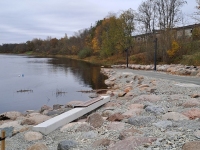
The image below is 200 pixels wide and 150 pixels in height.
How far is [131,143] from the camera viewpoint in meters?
3.96

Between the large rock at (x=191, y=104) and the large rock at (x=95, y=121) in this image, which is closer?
the large rock at (x=95, y=121)

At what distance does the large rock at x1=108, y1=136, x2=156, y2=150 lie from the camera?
12.7 feet

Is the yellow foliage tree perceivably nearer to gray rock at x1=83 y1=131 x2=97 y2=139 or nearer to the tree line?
the tree line

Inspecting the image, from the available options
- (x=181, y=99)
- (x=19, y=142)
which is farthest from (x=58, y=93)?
(x=19, y=142)

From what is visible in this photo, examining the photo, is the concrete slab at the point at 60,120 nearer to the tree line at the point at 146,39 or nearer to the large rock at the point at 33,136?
the large rock at the point at 33,136

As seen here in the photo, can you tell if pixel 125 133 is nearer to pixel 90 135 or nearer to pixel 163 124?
pixel 90 135

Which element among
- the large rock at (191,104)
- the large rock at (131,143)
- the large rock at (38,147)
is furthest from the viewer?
the large rock at (191,104)

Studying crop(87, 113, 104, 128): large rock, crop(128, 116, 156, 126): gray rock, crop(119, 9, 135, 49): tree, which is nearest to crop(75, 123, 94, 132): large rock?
crop(87, 113, 104, 128): large rock

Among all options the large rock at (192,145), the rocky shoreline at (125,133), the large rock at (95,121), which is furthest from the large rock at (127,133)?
the large rock at (192,145)

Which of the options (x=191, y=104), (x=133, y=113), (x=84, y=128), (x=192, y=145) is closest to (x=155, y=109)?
(x=133, y=113)

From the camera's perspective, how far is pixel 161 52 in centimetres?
2691

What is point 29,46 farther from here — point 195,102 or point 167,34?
point 195,102

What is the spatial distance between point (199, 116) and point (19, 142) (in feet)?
12.5

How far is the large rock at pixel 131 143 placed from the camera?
3.88m
